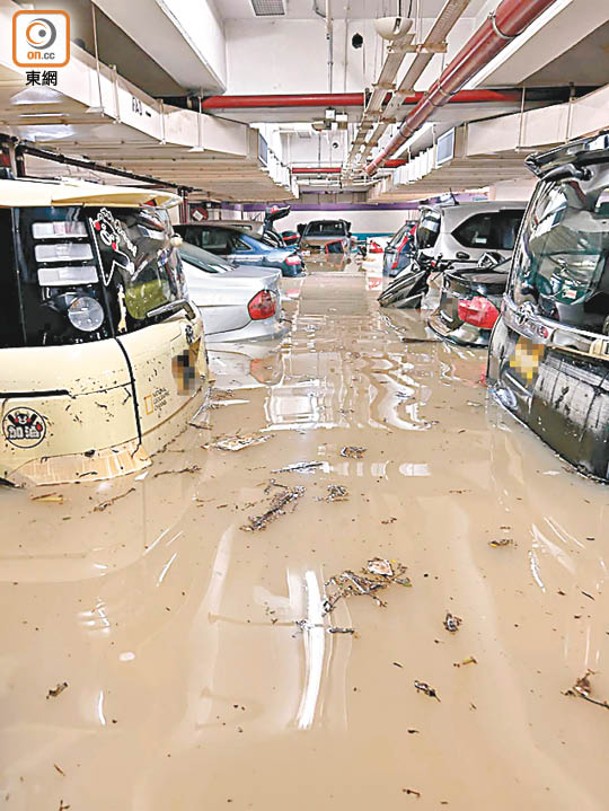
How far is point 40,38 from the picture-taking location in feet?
15.4

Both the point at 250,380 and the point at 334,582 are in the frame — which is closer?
the point at 334,582

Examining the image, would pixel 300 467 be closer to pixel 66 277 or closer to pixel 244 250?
pixel 66 277

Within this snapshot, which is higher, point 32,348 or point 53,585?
point 32,348

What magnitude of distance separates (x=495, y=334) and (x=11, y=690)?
11.8 ft

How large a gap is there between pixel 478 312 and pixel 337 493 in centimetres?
356

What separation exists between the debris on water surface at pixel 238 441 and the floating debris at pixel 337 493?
745mm

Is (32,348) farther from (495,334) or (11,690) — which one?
(495,334)

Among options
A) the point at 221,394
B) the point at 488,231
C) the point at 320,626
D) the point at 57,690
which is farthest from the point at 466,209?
the point at 57,690

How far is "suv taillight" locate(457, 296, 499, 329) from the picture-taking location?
5793 millimetres

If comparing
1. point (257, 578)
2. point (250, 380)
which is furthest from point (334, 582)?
point (250, 380)

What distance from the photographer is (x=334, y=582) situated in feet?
7.47

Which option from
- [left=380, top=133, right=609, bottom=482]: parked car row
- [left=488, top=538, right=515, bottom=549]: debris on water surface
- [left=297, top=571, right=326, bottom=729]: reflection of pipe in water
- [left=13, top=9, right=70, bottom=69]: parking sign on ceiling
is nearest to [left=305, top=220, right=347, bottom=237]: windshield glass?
[left=13, top=9, right=70, bottom=69]: parking sign on ceiling

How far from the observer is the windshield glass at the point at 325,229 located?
82.9 ft

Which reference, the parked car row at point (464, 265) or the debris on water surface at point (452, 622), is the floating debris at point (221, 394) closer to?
the parked car row at point (464, 265)
